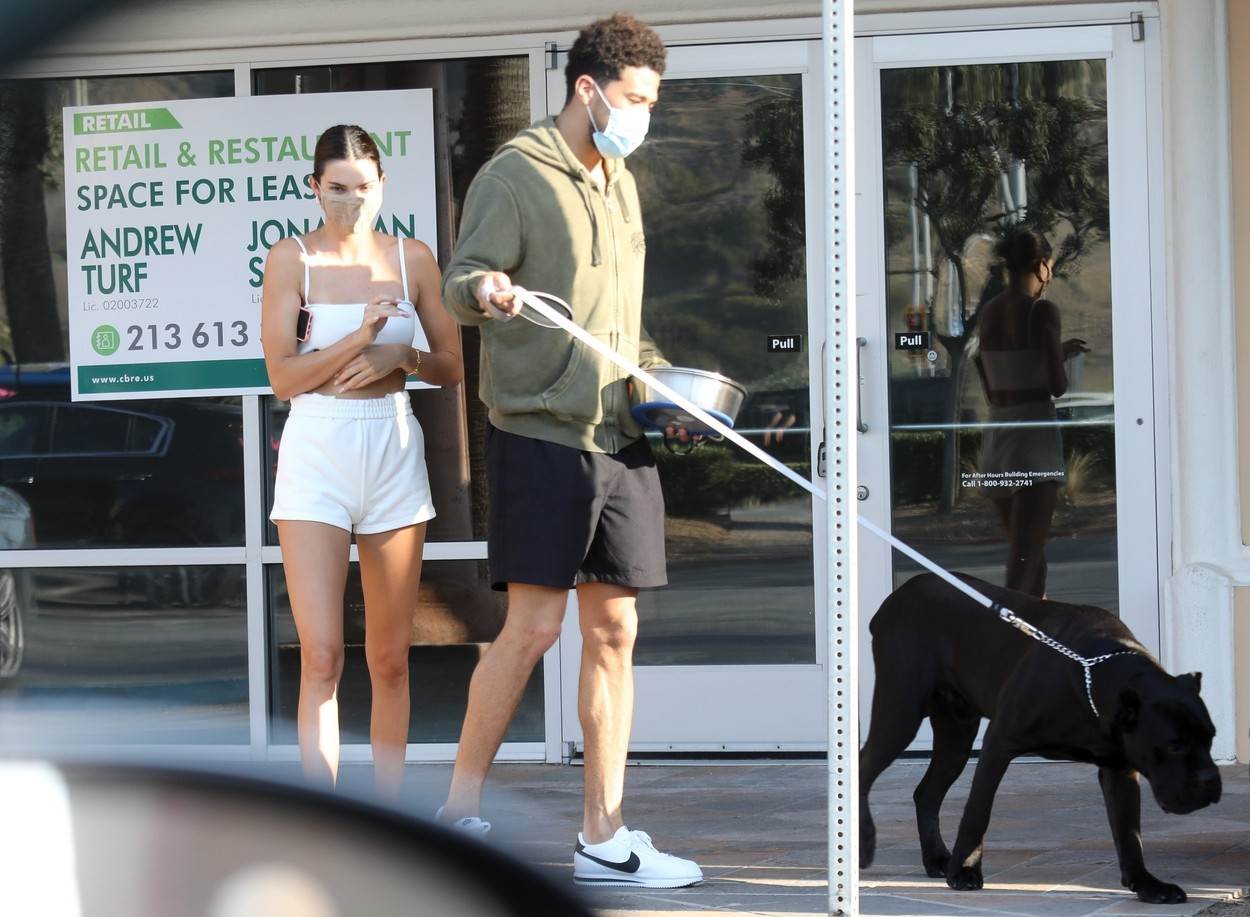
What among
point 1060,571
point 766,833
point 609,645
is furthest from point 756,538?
point 609,645

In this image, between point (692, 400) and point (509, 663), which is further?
point (509, 663)

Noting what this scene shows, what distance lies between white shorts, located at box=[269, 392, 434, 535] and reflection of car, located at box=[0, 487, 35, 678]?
2.82 m

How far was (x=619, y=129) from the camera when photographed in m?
4.07

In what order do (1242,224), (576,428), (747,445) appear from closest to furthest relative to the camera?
(747,445)
(576,428)
(1242,224)

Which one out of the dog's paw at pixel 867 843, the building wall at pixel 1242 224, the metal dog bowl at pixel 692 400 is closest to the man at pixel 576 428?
the metal dog bowl at pixel 692 400

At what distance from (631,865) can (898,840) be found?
111cm

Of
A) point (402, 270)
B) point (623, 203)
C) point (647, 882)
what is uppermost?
point (623, 203)

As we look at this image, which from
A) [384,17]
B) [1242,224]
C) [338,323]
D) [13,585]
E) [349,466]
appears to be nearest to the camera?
[349,466]

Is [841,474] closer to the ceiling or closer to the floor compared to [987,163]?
closer to the floor

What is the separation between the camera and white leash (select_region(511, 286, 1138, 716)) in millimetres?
3662

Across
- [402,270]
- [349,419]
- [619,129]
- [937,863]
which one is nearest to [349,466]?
[349,419]

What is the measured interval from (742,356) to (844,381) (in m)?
2.87

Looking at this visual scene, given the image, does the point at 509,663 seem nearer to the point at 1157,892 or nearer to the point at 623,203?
the point at 623,203

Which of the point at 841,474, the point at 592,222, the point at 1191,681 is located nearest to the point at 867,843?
the point at 1191,681
